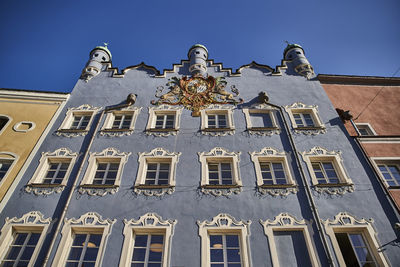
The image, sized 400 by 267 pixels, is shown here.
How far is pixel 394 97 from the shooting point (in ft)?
58.1

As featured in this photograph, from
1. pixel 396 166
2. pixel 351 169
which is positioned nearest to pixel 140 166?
pixel 351 169

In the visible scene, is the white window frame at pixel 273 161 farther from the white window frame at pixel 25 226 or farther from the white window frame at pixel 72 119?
the white window frame at pixel 72 119

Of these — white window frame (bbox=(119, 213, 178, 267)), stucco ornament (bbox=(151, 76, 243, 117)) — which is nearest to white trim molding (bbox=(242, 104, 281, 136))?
stucco ornament (bbox=(151, 76, 243, 117))

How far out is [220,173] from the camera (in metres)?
12.9

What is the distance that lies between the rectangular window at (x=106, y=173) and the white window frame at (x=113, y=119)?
2.00 m

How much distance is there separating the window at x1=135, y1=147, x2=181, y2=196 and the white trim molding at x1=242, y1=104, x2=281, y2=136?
171 inches

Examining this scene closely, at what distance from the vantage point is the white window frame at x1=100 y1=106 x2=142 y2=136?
1493 centimetres

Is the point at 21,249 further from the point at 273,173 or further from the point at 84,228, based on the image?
the point at 273,173

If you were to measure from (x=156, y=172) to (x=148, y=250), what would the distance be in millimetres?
3767

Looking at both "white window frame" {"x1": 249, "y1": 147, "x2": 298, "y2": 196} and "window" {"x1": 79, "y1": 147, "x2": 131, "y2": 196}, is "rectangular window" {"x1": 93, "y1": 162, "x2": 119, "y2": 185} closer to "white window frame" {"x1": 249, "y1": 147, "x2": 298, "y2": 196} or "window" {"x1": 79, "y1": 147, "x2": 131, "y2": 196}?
"window" {"x1": 79, "y1": 147, "x2": 131, "y2": 196}

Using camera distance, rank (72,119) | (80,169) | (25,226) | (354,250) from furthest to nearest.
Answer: (72,119) → (80,169) → (25,226) → (354,250)

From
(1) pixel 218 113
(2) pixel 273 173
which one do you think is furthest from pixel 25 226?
(1) pixel 218 113

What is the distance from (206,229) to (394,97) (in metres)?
15.5

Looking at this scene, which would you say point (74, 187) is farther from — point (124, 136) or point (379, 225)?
point (379, 225)
